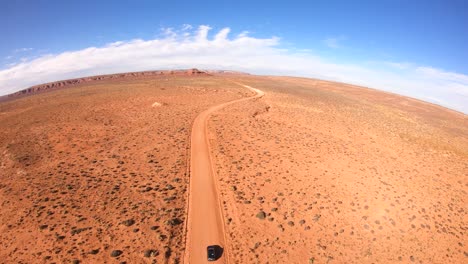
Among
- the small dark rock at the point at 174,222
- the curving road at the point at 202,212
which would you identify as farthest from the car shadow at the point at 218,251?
the small dark rock at the point at 174,222

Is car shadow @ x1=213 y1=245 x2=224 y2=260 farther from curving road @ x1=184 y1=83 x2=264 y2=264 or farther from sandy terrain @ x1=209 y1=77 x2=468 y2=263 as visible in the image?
sandy terrain @ x1=209 y1=77 x2=468 y2=263

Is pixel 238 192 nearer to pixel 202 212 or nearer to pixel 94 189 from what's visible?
pixel 202 212

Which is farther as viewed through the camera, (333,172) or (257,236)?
(333,172)

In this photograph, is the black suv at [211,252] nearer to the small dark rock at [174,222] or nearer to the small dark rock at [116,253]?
the small dark rock at [174,222]

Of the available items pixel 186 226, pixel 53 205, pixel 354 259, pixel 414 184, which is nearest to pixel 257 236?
pixel 186 226

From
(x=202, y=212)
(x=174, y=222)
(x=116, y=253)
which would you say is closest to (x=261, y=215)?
(x=202, y=212)

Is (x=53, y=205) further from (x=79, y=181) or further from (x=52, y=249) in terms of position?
(x=52, y=249)
